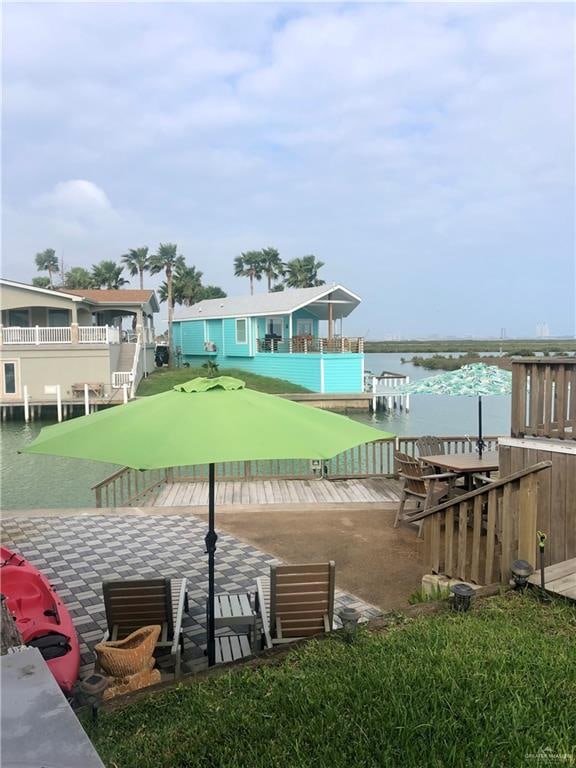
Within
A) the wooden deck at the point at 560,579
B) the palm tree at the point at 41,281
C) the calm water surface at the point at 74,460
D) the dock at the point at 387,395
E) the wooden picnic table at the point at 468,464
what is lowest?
the calm water surface at the point at 74,460

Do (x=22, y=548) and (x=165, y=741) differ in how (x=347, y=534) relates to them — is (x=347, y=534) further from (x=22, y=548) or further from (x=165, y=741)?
(x=165, y=741)

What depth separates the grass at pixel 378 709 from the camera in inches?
89.6

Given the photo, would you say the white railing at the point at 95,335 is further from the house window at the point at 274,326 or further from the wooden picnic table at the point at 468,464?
the wooden picnic table at the point at 468,464

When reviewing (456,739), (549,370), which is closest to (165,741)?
(456,739)

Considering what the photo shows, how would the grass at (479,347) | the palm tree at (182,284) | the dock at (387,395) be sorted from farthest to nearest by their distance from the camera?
the grass at (479,347), the palm tree at (182,284), the dock at (387,395)

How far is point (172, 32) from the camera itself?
3723 mm

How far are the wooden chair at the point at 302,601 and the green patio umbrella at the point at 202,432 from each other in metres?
0.58

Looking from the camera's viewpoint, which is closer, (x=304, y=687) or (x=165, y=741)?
(x=165, y=741)

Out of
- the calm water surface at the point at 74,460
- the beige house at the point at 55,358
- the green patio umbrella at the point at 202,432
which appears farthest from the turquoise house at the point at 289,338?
the green patio umbrella at the point at 202,432

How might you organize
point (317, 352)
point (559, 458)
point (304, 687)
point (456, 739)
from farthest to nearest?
point (317, 352) < point (559, 458) < point (304, 687) < point (456, 739)

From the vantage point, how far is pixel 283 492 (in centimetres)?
950

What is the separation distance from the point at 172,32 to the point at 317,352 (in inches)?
1043

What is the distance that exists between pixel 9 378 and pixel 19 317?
525 cm

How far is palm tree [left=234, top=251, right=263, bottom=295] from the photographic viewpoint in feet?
196
